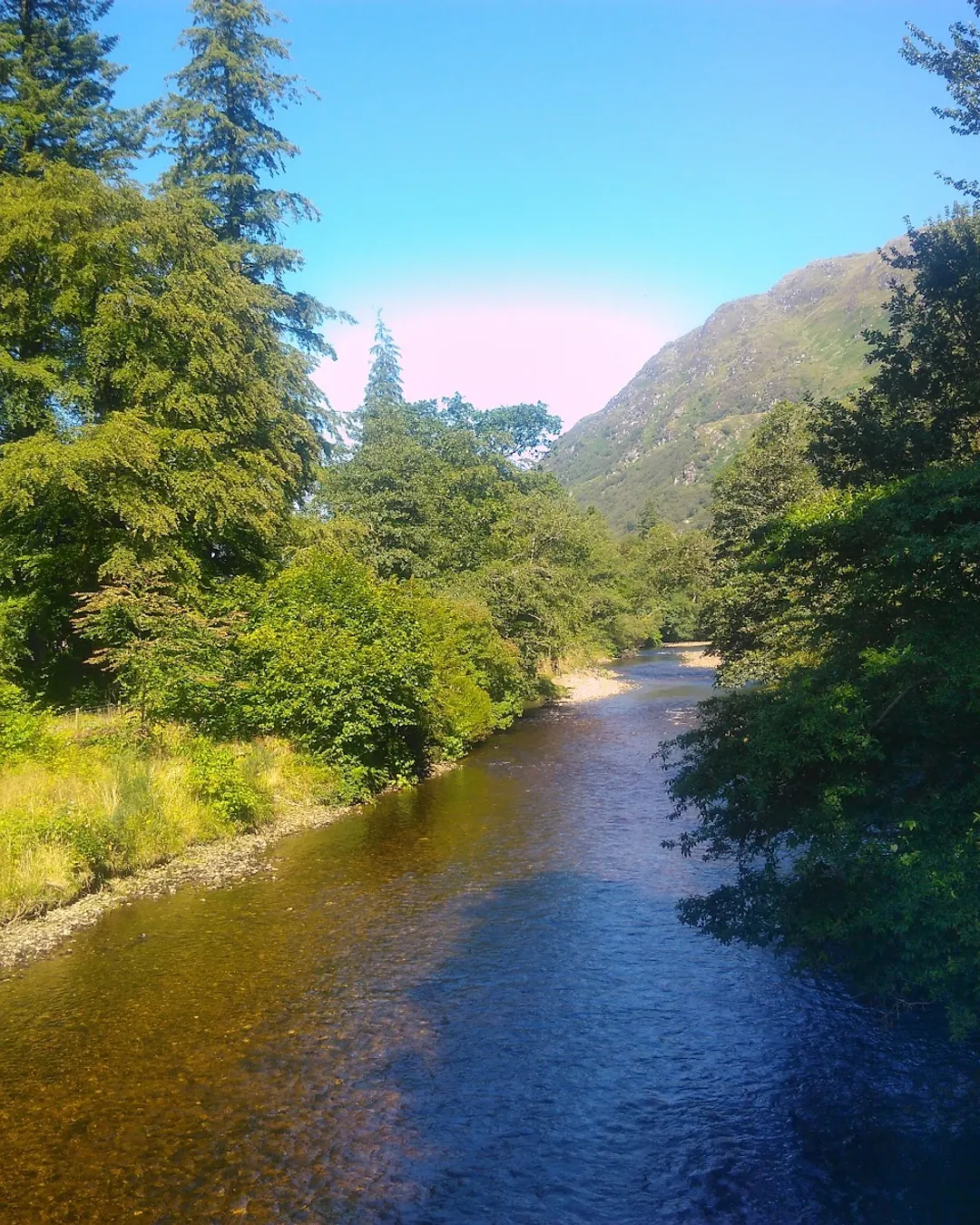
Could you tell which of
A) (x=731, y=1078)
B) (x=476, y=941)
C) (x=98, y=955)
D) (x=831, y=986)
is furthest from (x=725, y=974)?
(x=98, y=955)

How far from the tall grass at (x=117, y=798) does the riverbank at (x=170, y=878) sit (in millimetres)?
167

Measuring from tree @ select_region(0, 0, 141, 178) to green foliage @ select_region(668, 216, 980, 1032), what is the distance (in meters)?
25.7

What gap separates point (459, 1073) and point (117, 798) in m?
9.55

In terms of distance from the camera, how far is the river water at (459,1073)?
7.09 m

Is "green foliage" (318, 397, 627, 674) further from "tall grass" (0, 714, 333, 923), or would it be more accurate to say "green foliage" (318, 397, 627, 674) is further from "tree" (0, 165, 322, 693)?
"tall grass" (0, 714, 333, 923)

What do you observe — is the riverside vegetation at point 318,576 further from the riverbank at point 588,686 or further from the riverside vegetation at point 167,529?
the riverbank at point 588,686

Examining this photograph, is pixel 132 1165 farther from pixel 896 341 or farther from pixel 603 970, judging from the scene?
pixel 896 341

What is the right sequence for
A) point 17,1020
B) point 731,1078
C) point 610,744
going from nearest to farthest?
point 731,1078 → point 17,1020 → point 610,744

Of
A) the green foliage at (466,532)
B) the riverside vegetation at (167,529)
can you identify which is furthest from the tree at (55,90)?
the green foliage at (466,532)

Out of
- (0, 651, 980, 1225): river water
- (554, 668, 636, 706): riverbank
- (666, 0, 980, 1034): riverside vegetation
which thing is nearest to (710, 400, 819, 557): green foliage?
(554, 668, 636, 706): riverbank

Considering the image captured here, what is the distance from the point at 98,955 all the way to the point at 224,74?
3123cm

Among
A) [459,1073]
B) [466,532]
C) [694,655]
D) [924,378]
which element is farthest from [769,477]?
[694,655]

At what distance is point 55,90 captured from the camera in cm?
2497

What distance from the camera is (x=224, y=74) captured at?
1164 inches
